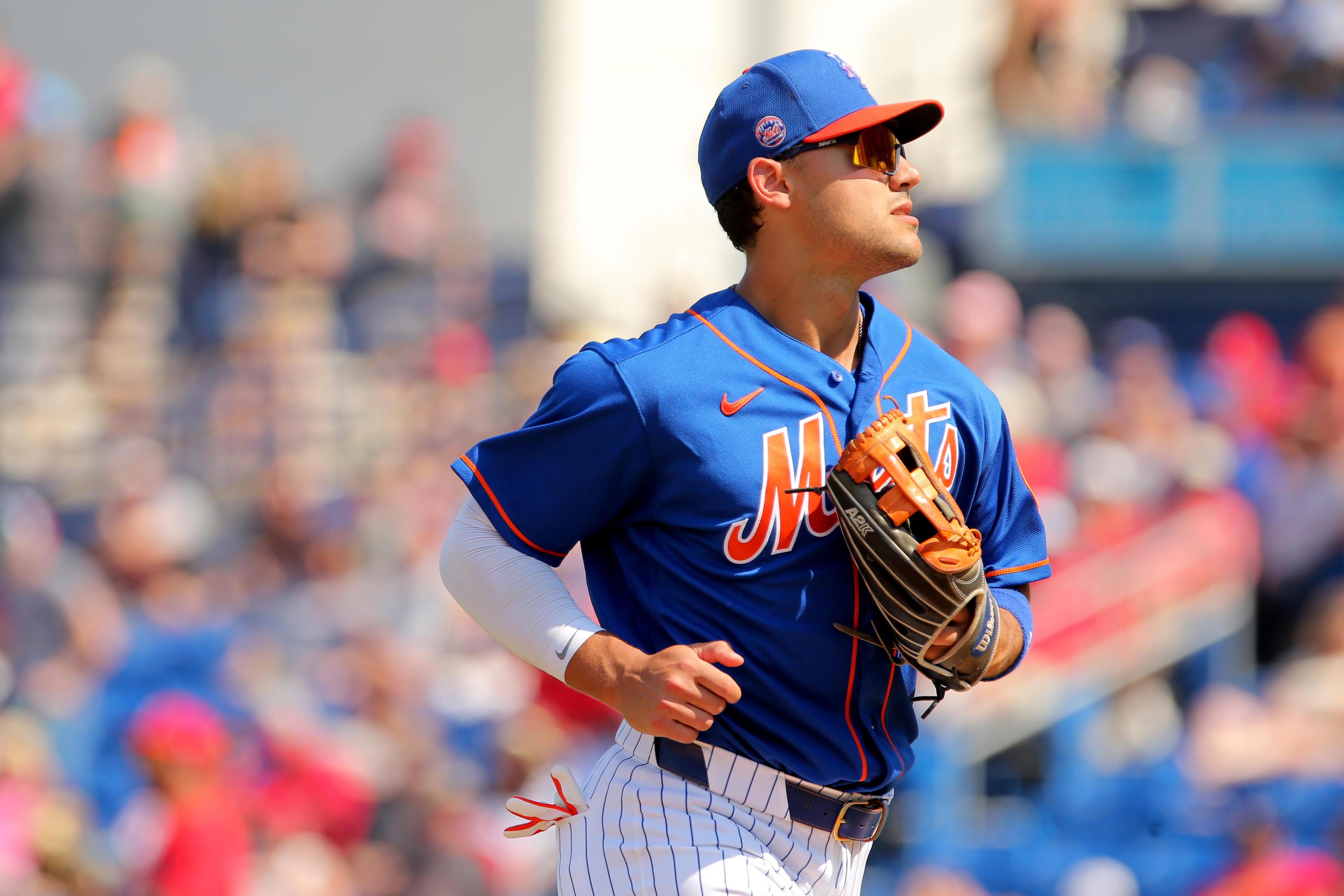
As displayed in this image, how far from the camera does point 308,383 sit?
9922 millimetres

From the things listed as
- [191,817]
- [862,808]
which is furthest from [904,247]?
[191,817]

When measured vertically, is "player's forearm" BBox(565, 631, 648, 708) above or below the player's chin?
below

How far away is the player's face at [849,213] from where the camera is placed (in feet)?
7.52

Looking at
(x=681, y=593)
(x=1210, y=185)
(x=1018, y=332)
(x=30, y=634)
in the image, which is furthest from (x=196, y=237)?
(x=681, y=593)

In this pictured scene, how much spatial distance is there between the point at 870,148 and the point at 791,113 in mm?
127

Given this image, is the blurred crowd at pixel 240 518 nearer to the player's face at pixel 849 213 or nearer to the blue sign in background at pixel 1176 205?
the blue sign in background at pixel 1176 205

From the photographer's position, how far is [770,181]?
2.31 metres

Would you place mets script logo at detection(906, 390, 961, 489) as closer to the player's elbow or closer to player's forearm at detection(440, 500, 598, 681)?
player's forearm at detection(440, 500, 598, 681)

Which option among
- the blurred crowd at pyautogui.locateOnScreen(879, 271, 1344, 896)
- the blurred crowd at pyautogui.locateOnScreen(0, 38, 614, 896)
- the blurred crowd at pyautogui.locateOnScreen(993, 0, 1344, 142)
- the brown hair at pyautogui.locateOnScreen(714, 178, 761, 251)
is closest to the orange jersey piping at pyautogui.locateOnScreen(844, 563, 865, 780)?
Answer: the brown hair at pyautogui.locateOnScreen(714, 178, 761, 251)

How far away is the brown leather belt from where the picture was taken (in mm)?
2281

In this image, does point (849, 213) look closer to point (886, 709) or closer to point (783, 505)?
point (783, 505)

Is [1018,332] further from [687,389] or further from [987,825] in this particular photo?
[687,389]

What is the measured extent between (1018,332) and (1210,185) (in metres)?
1.50

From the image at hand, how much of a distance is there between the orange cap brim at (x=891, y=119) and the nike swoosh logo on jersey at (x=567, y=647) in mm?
763
